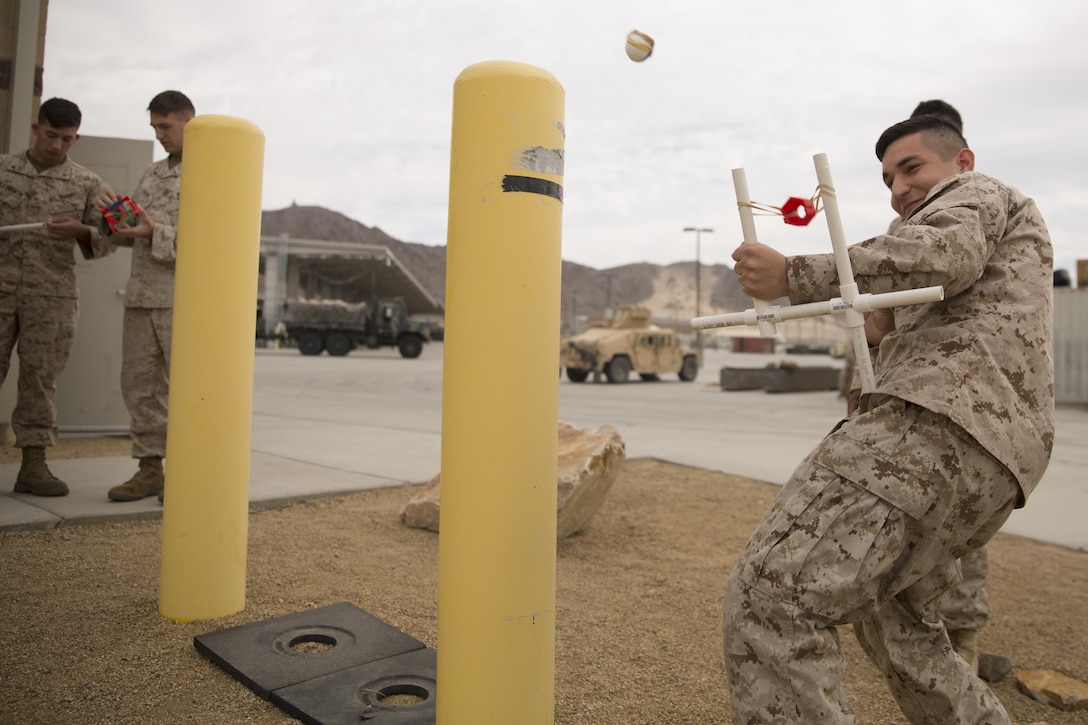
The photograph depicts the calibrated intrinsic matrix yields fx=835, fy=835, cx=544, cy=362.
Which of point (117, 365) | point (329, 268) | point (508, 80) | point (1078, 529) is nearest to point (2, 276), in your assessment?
point (117, 365)

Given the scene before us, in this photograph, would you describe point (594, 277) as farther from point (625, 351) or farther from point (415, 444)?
point (415, 444)

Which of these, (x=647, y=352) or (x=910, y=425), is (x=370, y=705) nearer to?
(x=910, y=425)

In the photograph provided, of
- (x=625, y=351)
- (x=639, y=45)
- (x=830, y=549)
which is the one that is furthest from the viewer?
(x=625, y=351)

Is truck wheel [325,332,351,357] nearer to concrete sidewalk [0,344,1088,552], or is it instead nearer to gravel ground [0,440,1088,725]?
concrete sidewalk [0,344,1088,552]

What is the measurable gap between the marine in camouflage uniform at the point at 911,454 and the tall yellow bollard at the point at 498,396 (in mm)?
385

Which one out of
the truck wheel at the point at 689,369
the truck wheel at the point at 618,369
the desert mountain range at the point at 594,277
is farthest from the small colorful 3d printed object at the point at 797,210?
the desert mountain range at the point at 594,277

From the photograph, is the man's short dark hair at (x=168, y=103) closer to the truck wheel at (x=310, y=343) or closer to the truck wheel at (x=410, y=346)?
the truck wheel at (x=310, y=343)

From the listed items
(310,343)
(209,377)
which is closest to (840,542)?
(209,377)

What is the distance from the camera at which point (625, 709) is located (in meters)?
2.09

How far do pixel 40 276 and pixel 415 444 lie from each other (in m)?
3.19

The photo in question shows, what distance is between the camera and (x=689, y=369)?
840 inches

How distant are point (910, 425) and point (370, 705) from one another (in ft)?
4.27

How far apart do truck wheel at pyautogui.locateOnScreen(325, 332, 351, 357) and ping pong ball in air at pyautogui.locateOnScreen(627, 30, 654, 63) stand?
2816 centimetres

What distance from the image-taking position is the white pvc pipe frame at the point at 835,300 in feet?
4.56
